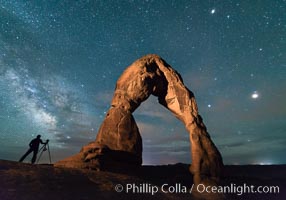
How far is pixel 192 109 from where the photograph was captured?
1123 centimetres

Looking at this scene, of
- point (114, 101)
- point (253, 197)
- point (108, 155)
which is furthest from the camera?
point (114, 101)

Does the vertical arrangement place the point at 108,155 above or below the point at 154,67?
below

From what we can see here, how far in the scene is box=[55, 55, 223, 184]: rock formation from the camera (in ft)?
29.5

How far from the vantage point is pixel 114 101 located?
1216 cm

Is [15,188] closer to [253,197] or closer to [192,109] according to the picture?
[192,109]

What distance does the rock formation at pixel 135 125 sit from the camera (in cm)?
899

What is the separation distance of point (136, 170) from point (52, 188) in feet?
20.0

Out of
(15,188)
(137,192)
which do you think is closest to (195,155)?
(137,192)

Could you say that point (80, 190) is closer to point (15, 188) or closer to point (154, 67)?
point (15, 188)

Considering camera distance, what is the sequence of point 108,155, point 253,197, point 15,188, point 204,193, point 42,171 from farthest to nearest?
point 253,197 → point 108,155 → point 204,193 → point 42,171 → point 15,188

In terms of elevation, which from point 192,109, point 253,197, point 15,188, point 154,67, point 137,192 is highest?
point 154,67

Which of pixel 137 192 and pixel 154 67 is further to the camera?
pixel 154 67

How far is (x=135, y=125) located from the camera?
37.2ft

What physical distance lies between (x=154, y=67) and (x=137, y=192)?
8.29m
